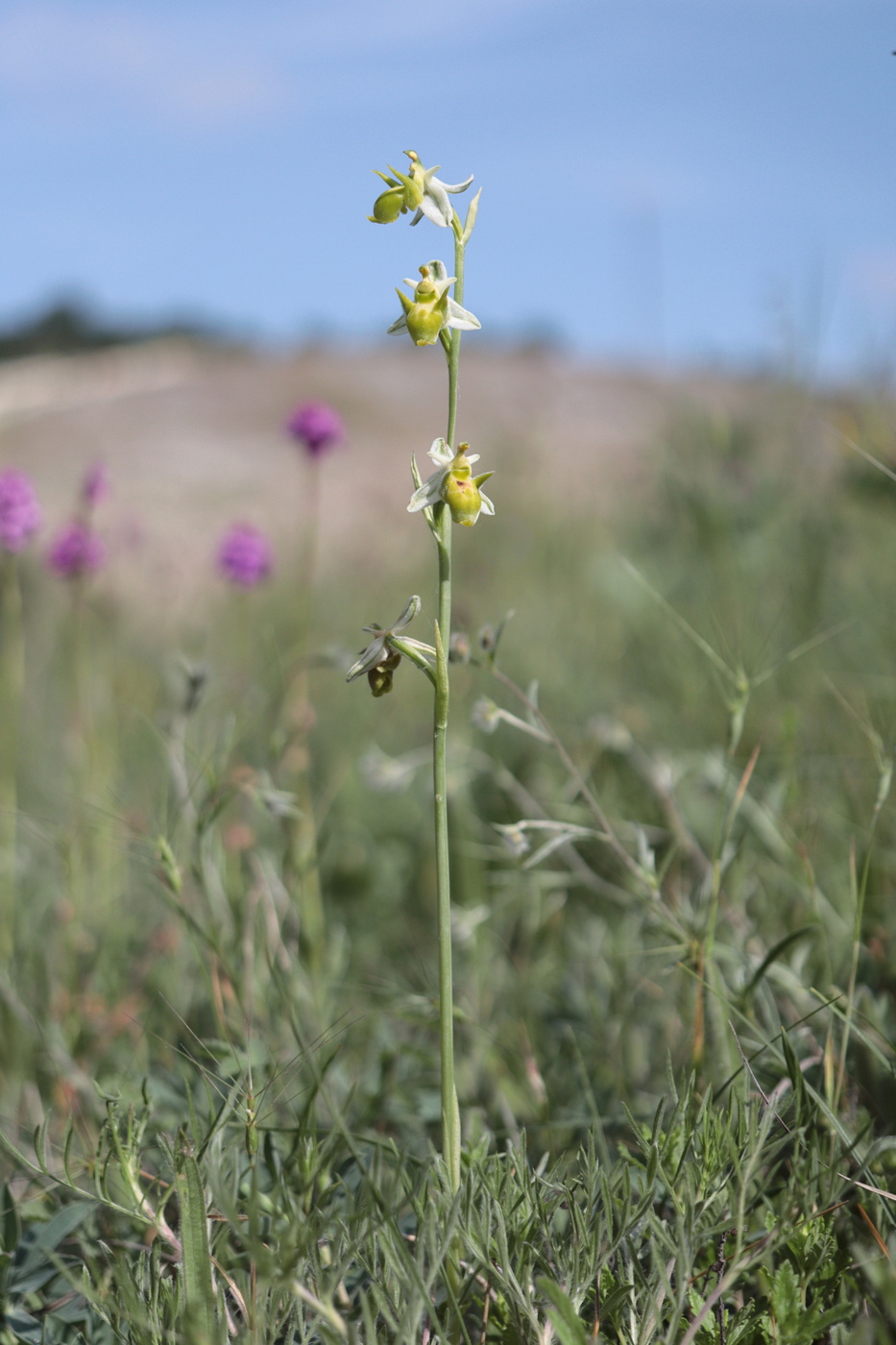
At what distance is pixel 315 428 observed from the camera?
178 cm

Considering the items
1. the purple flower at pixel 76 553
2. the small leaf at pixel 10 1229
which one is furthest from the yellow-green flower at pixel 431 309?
the purple flower at pixel 76 553

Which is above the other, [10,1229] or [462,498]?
[462,498]

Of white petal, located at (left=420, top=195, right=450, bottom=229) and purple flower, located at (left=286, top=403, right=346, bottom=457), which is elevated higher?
white petal, located at (left=420, top=195, right=450, bottom=229)

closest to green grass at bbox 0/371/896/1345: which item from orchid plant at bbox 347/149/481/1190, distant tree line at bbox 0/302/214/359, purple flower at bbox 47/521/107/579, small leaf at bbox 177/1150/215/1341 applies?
small leaf at bbox 177/1150/215/1341

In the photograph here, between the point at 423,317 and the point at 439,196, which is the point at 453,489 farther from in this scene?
the point at 439,196

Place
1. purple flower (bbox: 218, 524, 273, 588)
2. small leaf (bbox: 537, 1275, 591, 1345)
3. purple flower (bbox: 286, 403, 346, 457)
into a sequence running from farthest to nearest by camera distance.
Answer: purple flower (bbox: 218, 524, 273, 588), purple flower (bbox: 286, 403, 346, 457), small leaf (bbox: 537, 1275, 591, 1345)

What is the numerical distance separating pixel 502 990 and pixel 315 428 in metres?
0.94

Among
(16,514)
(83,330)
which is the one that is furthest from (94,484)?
(83,330)

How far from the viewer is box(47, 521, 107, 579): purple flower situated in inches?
70.8

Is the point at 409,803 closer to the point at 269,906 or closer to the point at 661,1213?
the point at 269,906

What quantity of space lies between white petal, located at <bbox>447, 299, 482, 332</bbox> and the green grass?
1.15 ft

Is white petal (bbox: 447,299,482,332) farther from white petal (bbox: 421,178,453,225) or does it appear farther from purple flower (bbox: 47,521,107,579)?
purple flower (bbox: 47,521,107,579)

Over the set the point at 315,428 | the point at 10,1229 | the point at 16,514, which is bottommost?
the point at 10,1229

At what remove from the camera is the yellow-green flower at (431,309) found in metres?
0.79
